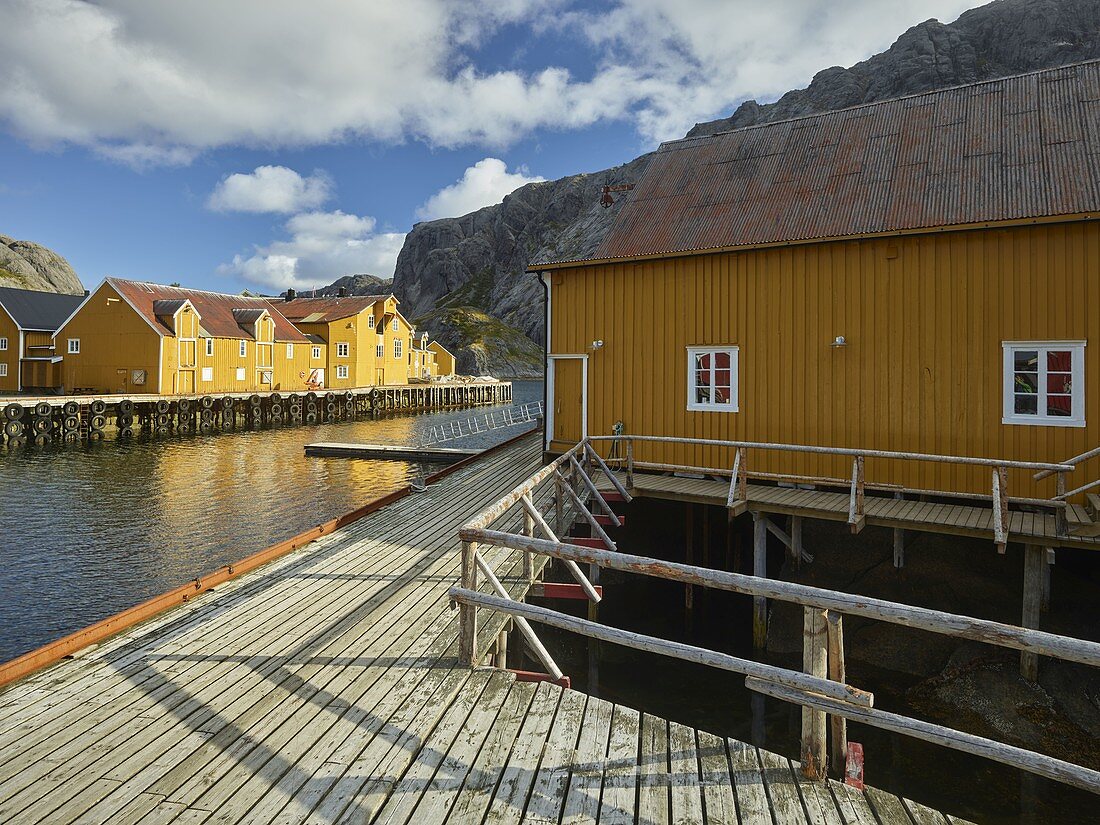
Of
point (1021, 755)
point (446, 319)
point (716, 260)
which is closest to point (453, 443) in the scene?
point (716, 260)

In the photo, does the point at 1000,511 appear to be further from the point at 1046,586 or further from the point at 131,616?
the point at 131,616

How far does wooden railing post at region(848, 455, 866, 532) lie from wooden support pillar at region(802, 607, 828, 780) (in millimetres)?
6278

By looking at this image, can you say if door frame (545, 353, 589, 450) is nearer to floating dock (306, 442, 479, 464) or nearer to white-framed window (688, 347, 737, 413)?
white-framed window (688, 347, 737, 413)

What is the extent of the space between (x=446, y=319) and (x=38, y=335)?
91.5 metres

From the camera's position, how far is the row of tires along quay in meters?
34.3

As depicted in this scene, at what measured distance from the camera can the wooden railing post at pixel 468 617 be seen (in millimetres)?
5672

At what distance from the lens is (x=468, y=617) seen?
570 centimetres

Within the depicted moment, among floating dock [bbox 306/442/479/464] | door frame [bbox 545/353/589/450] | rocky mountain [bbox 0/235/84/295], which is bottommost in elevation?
floating dock [bbox 306/442/479/464]

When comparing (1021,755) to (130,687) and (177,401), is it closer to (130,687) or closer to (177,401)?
(130,687)

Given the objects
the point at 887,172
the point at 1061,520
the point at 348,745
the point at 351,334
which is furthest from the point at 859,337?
the point at 351,334

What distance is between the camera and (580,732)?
15.1 feet

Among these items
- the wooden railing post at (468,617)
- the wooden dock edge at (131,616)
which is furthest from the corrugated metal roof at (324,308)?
the wooden railing post at (468,617)

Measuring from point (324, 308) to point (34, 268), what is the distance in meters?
96.8

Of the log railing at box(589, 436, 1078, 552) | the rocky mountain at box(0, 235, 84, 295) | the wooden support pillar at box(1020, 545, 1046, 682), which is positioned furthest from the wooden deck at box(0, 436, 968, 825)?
the rocky mountain at box(0, 235, 84, 295)
